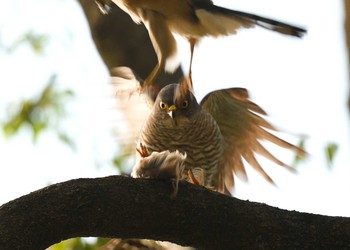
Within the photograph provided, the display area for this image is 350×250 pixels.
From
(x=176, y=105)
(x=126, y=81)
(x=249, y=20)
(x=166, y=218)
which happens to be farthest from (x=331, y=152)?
(x=166, y=218)

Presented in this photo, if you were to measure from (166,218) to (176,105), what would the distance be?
7.49 ft

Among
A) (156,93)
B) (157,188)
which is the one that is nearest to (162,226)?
(157,188)

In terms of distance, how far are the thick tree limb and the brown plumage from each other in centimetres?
182

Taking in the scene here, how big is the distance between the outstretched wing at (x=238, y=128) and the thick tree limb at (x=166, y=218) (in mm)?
1997

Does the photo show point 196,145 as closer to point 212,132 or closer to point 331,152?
point 212,132

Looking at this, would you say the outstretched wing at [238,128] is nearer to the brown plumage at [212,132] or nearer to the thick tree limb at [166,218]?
the brown plumage at [212,132]

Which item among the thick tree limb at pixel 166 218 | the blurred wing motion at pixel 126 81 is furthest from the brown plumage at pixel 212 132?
the thick tree limb at pixel 166 218

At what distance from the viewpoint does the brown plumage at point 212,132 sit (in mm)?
5473

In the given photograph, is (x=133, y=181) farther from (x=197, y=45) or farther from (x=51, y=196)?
(x=197, y=45)

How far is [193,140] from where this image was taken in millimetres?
5578

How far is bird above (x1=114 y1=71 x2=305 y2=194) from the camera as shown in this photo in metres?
5.46

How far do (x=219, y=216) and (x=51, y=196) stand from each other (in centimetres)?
75

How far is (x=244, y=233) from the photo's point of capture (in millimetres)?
3475

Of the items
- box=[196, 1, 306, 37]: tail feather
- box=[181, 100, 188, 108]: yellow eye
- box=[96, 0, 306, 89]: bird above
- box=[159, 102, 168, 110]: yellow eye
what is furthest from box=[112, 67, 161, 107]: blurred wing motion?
box=[196, 1, 306, 37]: tail feather
